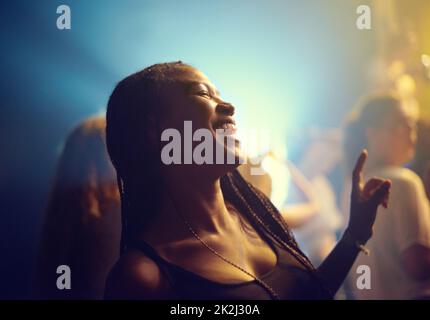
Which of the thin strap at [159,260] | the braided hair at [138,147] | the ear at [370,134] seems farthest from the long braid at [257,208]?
the ear at [370,134]

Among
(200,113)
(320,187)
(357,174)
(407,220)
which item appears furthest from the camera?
(320,187)

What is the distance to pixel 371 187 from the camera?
1.25 meters

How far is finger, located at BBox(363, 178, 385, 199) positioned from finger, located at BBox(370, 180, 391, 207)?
0.05ft

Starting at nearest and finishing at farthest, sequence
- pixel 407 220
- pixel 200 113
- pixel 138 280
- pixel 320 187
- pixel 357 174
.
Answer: pixel 138 280 → pixel 200 113 → pixel 357 174 → pixel 407 220 → pixel 320 187

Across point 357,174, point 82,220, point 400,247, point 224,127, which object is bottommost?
point 400,247

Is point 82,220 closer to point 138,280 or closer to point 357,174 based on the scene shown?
point 138,280

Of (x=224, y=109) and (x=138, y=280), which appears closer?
(x=138, y=280)

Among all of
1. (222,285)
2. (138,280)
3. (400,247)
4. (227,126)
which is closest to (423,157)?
(400,247)

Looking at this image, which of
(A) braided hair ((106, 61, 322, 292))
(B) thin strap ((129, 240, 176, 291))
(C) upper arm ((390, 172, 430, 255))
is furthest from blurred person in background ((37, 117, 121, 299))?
(C) upper arm ((390, 172, 430, 255))

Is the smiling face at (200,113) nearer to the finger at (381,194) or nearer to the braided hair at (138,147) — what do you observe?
the braided hair at (138,147)

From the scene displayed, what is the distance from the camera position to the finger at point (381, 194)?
1.22 meters

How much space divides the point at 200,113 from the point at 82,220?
1.47 feet

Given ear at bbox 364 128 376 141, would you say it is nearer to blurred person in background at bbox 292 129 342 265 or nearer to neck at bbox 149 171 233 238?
blurred person in background at bbox 292 129 342 265
